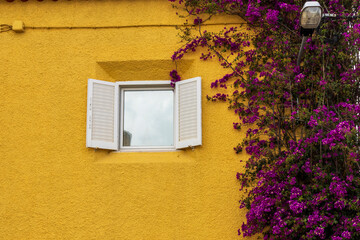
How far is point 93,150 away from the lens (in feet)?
22.5

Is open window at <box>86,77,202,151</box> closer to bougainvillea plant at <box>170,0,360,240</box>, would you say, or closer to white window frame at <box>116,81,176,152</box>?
white window frame at <box>116,81,176,152</box>

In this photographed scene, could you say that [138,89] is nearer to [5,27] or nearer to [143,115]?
[143,115]

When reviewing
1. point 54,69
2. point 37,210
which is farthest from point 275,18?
point 37,210

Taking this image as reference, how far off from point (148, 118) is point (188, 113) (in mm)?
655

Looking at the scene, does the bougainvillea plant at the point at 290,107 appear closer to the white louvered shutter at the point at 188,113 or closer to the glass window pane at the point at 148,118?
the white louvered shutter at the point at 188,113

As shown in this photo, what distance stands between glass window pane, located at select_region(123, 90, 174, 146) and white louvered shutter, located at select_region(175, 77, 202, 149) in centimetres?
20

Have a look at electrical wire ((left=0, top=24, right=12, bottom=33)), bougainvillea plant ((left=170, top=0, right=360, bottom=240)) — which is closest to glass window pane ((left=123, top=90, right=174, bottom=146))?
bougainvillea plant ((left=170, top=0, right=360, bottom=240))

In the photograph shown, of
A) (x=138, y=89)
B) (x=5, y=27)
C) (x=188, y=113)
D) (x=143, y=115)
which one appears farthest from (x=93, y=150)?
(x=5, y=27)

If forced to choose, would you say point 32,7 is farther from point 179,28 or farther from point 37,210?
point 37,210

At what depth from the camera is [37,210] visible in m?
6.68

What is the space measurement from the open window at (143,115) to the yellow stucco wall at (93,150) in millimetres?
136

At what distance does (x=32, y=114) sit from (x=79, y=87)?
74 centimetres

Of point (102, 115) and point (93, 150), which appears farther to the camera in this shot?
point (102, 115)

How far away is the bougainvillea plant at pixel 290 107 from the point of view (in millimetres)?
5738
